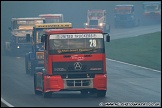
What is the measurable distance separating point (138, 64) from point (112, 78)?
7425 mm

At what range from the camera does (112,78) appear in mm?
34219

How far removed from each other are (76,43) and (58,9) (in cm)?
6686

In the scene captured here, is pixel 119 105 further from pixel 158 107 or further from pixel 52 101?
pixel 52 101

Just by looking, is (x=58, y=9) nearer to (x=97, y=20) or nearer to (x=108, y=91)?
(x=97, y=20)

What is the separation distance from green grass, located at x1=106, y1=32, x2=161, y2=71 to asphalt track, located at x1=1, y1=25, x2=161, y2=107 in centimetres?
195

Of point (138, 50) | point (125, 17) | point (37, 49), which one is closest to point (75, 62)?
point (37, 49)

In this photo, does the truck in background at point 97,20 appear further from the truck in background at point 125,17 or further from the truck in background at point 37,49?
the truck in background at point 37,49

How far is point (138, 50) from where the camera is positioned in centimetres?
5009

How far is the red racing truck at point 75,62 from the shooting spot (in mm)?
25047

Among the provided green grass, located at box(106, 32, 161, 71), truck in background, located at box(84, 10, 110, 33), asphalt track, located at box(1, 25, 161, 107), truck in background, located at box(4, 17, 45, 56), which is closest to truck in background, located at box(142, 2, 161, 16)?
truck in background, located at box(84, 10, 110, 33)

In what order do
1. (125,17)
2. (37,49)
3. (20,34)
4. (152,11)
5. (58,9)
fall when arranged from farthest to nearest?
(58,9) → (152,11) → (125,17) → (20,34) → (37,49)

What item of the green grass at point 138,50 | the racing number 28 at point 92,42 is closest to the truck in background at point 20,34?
the green grass at point 138,50

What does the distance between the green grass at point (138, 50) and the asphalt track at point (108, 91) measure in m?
1.95

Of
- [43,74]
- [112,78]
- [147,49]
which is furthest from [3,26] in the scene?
[43,74]
